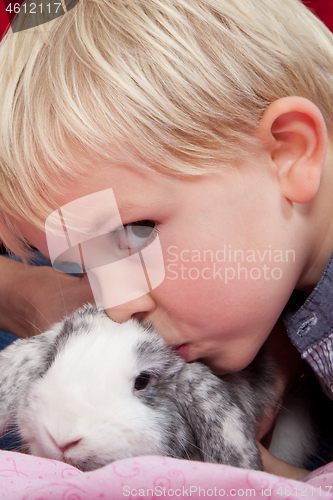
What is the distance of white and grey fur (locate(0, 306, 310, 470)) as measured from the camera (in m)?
0.57

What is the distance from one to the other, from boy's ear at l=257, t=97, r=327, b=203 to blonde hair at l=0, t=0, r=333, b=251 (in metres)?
0.03

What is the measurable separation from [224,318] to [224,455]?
20 cm

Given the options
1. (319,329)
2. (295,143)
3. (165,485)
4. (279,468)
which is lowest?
(279,468)

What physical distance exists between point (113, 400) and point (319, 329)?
423mm

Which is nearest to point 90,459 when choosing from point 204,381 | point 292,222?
point 204,381

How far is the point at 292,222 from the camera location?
72 cm

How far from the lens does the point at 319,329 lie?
82 centimetres

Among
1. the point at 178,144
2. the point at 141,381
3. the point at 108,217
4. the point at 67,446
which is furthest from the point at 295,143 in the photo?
the point at 67,446

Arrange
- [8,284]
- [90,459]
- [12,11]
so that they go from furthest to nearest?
[8,284], [12,11], [90,459]

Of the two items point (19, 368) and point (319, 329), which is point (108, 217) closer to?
point (19, 368)

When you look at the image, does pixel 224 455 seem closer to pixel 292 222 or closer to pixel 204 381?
pixel 204 381

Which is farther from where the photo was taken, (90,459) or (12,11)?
(12,11)

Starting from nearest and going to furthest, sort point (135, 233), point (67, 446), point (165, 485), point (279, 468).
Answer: point (165, 485) < point (67, 446) < point (135, 233) < point (279, 468)

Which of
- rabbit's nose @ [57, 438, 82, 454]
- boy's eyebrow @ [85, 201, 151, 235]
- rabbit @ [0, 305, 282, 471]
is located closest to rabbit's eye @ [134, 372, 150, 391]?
rabbit @ [0, 305, 282, 471]
